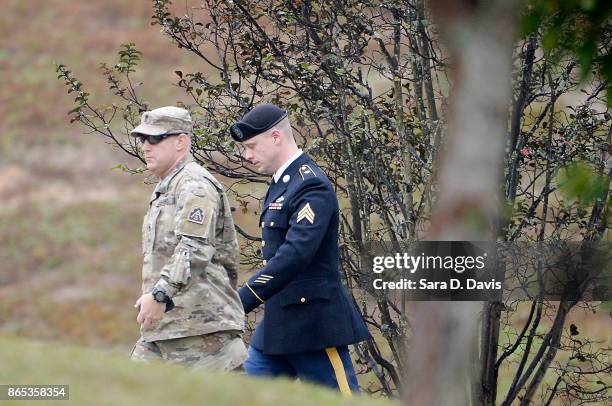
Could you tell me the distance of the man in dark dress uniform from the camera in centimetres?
737

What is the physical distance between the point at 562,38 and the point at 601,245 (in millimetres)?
4843

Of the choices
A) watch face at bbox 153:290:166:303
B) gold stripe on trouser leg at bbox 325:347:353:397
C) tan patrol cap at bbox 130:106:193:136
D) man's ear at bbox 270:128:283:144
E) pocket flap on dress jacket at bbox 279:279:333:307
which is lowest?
gold stripe on trouser leg at bbox 325:347:353:397

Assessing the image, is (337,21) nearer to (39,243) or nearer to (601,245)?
(601,245)

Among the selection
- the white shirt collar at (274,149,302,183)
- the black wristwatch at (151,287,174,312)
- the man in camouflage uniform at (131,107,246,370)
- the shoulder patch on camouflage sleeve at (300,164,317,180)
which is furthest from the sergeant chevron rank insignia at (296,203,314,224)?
the black wristwatch at (151,287,174,312)

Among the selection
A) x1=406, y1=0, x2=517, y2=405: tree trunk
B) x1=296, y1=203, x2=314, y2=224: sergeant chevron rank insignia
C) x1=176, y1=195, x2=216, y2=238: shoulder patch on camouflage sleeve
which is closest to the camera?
x1=406, y1=0, x2=517, y2=405: tree trunk

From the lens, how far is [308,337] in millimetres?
7422

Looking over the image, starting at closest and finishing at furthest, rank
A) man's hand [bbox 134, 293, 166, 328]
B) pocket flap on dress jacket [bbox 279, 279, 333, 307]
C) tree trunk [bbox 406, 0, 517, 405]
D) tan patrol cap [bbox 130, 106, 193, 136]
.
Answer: tree trunk [bbox 406, 0, 517, 405]
man's hand [bbox 134, 293, 166, 328]
pocket flap on dress jacket [bbox 279, 279, 333, 307]
tan patrol cap [bbox 130, 106, 193, 136]

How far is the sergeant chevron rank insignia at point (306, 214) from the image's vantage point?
7.31 m

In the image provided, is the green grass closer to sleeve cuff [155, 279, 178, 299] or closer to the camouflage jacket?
sleeve cuff [155, 279, 178, 299]

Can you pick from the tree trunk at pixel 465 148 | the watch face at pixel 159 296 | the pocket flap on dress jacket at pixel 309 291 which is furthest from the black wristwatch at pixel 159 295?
the tree trunk at pixel 465 148

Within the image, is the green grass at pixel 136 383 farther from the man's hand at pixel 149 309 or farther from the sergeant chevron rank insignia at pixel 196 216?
the sergeant chevron rank insignia at pixel 196 216

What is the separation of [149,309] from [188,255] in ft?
1.19

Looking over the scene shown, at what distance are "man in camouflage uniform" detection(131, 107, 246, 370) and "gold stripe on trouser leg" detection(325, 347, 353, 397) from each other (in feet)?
1.66

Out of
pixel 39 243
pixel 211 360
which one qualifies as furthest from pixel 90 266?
pixel 211 360
